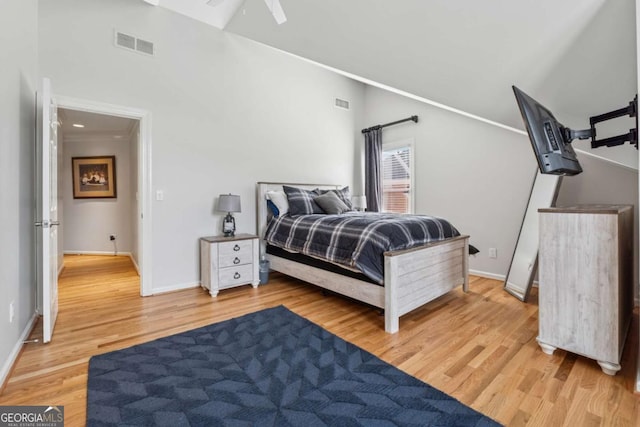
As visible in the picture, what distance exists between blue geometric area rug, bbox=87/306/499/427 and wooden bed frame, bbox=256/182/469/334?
459 millimetres

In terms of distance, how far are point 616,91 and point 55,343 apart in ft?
13.3

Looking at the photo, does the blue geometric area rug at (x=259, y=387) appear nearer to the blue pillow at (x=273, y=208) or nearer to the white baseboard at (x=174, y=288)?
the white baseboard at (x=174, y=288)

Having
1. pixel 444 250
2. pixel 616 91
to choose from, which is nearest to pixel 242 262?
pixel 444 250

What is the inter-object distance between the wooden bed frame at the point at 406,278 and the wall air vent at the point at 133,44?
271 cm

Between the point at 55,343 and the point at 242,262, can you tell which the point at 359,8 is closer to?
the point at 242,262

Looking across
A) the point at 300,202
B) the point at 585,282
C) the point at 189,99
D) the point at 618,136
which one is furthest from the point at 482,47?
the point at 189,99

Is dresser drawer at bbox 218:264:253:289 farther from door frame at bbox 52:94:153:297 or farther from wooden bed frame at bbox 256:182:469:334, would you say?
door frame at bbox 52:94:153:297

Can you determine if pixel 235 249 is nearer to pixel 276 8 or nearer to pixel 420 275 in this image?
pixel 420 275

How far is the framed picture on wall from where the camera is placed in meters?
5.55

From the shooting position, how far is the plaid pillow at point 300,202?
3508 mm

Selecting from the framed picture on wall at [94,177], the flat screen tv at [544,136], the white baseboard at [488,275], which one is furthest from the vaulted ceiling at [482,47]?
the framed picture on wall at [94,177]

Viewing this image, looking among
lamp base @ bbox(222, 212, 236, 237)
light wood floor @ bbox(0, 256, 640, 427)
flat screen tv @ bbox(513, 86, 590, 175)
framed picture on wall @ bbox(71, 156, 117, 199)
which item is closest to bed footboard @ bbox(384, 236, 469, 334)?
light wood floor @ bbox(0, 256, 640, 427)

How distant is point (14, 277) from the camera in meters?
1.82

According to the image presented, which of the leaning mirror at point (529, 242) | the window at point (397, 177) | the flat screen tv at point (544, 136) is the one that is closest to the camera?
the flat screen tv at point (544, 136)
